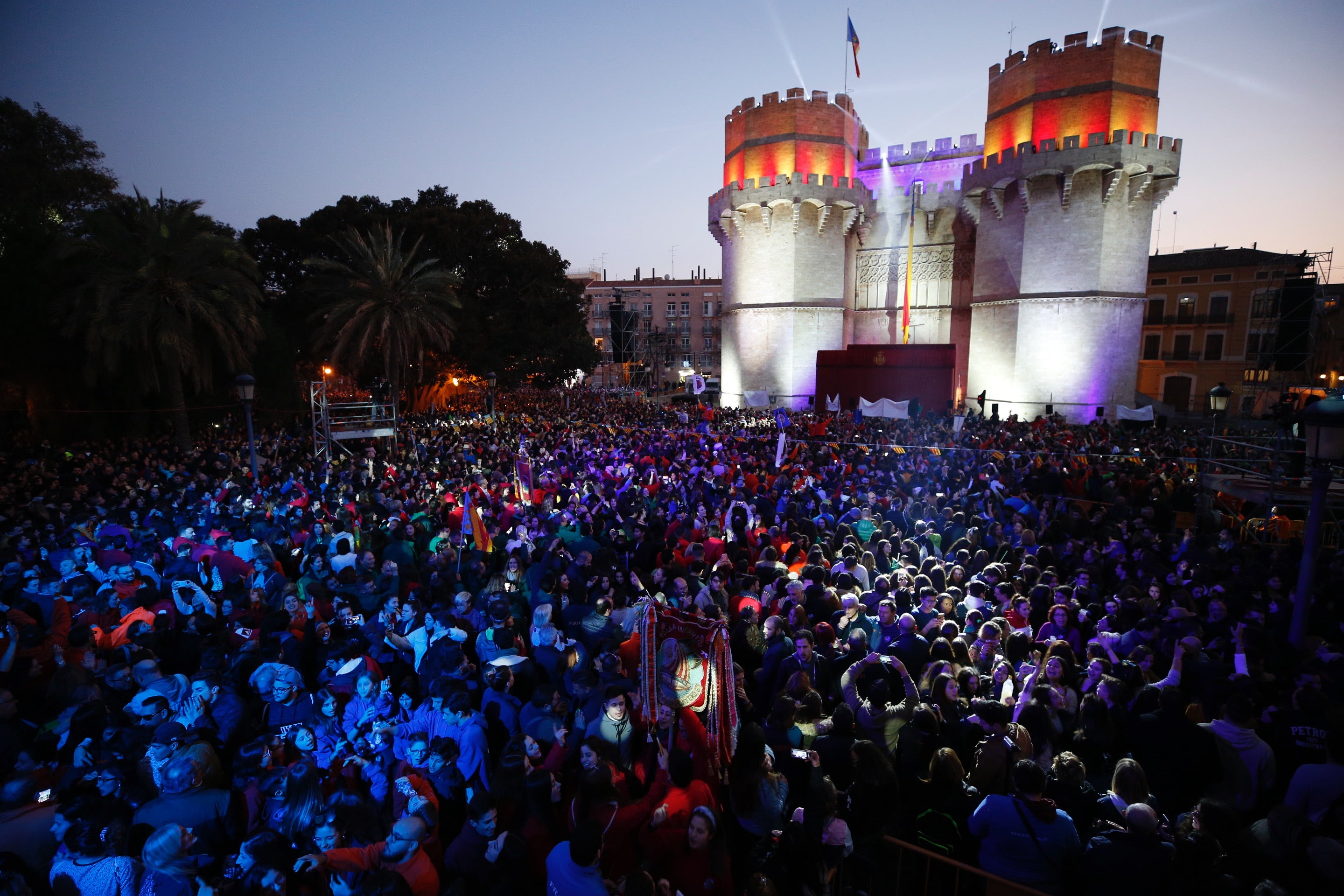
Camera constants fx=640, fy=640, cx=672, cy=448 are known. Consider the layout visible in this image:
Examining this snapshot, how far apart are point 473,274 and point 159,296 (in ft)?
50.2

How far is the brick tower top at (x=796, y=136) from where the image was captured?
29.4 m

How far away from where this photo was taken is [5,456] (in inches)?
639

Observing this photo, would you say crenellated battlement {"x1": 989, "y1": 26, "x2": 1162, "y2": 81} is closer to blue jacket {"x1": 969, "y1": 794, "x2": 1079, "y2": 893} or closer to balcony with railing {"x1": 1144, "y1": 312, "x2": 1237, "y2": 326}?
balcony with railing {"x1": 1144, "y1": 312, "x2": 1237, "y2": 326}

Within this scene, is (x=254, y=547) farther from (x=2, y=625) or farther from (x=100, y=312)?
(x=100, y=312)

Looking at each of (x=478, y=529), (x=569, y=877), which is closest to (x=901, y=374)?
(x=478, y=529)

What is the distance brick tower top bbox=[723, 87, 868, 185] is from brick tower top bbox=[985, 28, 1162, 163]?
24.1 feet

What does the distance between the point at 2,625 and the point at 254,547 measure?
2.36 m

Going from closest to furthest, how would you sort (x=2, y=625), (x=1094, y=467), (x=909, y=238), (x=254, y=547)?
(x=2, y=625) → (x=254, y=547) → (x=1094, y=467) → (x=909, y=238)

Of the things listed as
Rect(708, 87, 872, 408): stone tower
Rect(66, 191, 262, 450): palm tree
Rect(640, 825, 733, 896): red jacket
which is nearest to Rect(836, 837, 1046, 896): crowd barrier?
Rect(640, 825, 733, 896): red jacket

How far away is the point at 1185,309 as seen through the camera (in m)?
36.5

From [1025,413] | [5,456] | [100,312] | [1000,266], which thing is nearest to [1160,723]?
[100,312]

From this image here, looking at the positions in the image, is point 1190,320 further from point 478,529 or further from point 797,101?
point 478,529

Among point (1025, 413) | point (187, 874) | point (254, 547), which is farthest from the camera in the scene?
point (1025, 413)

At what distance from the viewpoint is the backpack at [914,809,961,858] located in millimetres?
3525
